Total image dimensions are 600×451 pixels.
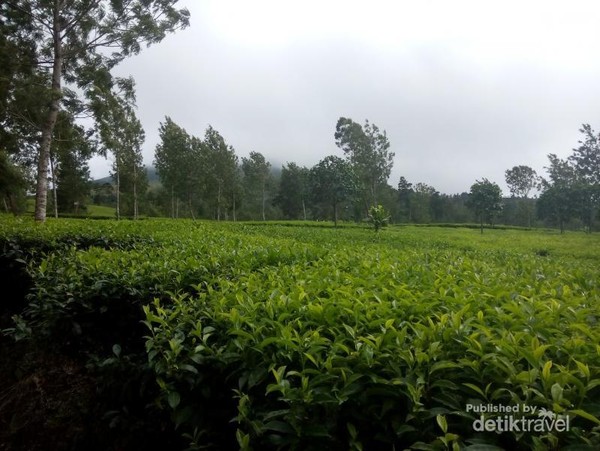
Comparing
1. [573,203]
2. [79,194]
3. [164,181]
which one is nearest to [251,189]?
[164,181]

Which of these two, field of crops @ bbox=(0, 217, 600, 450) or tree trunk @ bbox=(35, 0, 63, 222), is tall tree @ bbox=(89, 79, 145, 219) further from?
field of crops @ bbox=(0, 217, 600, 450)

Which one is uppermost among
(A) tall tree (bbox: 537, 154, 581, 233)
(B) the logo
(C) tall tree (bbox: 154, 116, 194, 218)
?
(C) tall tree (bbox: 154, 116, 194, 218)

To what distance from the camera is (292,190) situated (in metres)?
55.2

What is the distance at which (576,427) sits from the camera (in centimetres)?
105

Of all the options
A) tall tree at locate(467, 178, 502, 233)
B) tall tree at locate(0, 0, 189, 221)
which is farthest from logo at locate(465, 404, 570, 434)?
tall tree at locate(467, 178, 502, 233)

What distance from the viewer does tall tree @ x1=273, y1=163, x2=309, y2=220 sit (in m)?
55.0

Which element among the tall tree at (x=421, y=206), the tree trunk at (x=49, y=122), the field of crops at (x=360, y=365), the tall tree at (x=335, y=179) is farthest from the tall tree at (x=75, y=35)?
the tall tree at (x=421, y=206)

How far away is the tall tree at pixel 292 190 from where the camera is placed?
55031mm

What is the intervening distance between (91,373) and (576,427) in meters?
3.00

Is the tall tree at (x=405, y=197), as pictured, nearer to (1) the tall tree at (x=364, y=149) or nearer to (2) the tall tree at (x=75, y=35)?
(1) the tall tree at (x=364, y=149)

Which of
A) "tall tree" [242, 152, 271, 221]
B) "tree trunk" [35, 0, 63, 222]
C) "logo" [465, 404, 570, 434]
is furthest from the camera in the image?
"tall tree" [242, 152, 271, 221]

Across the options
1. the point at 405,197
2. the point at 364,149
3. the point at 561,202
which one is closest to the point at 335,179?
the point at 364,149

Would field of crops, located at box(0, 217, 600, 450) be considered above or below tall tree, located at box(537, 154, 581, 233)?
below

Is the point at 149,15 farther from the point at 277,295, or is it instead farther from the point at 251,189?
the point at 251,189
